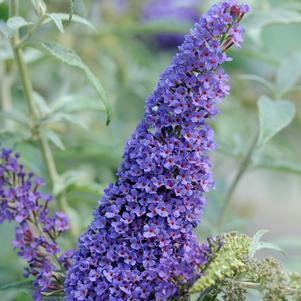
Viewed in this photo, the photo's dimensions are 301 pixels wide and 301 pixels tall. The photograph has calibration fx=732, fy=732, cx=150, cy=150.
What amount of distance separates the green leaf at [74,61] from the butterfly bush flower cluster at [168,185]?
161mm

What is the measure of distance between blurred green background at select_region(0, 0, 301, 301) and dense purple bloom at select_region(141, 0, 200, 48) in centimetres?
2

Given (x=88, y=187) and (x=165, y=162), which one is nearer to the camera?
(x=165, y=162)

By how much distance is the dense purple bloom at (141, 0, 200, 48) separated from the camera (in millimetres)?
2830

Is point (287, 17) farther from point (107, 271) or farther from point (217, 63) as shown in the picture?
point (107, 271)

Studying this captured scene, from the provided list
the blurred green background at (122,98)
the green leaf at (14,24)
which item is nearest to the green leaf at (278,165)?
the blurred green background at (122,98)

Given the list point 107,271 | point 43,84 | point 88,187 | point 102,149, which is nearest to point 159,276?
point 107,271

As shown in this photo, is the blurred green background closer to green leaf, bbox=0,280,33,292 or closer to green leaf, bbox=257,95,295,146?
green leaf, bbox=257,95,295,146

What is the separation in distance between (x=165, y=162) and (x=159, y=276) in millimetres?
173

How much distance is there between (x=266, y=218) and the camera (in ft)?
14.3

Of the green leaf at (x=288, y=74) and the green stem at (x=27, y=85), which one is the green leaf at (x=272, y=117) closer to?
the green leaf at (x=288, y=74)

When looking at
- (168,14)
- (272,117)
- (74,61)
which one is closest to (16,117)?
(74,61)

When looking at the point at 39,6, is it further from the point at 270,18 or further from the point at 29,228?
the point at 270,18

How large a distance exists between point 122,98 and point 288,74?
2.62 feet

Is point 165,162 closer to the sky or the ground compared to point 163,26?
closer to the ground
